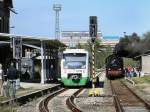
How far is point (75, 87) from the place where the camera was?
4144 cm

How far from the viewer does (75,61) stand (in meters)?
Result: 39.8

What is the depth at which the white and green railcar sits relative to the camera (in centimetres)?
3919

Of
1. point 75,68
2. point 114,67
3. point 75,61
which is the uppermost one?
point 114,67

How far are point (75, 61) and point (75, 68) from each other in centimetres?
69

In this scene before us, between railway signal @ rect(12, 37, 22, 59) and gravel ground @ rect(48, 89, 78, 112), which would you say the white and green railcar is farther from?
gravel ground @ rect(48, 89, 78, 112)

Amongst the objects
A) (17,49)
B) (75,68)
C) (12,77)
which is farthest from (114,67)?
(12,77)

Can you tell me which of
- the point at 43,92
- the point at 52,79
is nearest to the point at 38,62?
the point at 52,79

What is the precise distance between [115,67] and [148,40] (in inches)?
695

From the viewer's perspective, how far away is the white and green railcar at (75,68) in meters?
39.2

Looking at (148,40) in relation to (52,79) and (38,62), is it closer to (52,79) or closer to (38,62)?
(38,62)

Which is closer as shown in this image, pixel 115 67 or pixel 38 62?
pixel 38 62

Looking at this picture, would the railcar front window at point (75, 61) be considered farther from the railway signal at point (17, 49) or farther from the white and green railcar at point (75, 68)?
the railway signal at point (17, 49)

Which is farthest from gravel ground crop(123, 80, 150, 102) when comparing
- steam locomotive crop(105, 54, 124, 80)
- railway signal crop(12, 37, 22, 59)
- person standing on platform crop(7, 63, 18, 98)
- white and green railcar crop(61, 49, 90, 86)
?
steam locomotive crop(105, 54, 124, 80)

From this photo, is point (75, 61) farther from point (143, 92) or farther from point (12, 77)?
point (12, 77)
